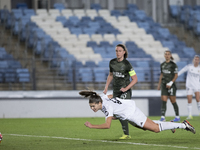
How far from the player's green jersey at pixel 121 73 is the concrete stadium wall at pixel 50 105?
612cm

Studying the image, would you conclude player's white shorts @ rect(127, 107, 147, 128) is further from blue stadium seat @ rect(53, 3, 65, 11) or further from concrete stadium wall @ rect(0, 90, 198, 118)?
blue stadium seat @ rect(53, 3, 65, 11)

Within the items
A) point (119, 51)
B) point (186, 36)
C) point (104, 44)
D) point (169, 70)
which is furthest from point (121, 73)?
point (186, 36)

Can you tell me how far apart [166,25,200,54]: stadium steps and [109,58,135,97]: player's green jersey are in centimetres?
1425

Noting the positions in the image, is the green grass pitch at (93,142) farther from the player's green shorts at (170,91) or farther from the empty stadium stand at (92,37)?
the empty stadium stand at (92,37)

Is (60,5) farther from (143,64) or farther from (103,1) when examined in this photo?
(143,64)

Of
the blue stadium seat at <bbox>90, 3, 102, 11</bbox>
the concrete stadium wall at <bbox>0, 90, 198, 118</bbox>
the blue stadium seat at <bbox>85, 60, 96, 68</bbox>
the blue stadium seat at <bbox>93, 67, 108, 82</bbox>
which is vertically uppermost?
the blue stadium seat at <bbox>90, 3, 102, 11</bbox>

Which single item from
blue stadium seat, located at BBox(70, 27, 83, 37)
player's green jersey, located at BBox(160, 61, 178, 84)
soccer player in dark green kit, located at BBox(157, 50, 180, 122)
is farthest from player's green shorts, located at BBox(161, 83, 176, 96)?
blue stadium seat, located at BBox(70, 27, 83, 37)

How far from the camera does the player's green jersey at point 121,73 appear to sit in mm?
7293

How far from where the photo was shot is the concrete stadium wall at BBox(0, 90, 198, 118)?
1338cm

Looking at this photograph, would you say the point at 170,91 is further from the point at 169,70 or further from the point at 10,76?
the point at 10,76

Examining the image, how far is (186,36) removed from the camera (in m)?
22.9

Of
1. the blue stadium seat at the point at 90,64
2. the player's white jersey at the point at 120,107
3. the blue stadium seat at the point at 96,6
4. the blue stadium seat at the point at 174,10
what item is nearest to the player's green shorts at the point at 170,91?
the player's white jersey at the point at 120,107

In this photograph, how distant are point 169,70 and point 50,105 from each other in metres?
4.68

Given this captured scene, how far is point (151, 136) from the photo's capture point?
25.5 ft
